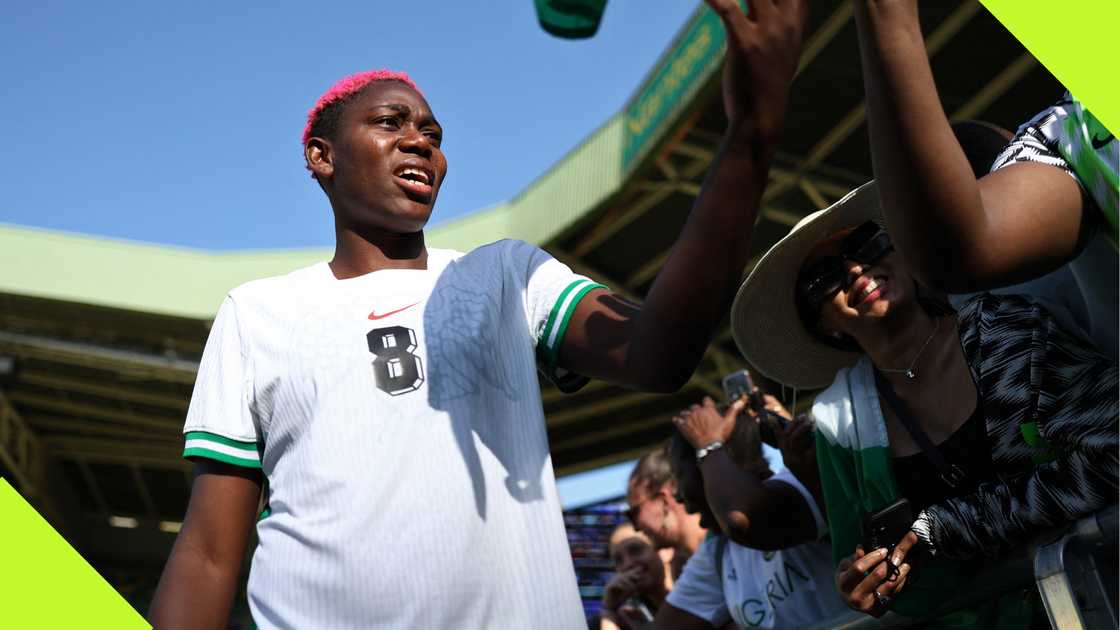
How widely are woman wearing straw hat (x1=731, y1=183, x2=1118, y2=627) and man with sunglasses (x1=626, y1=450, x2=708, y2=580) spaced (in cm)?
212

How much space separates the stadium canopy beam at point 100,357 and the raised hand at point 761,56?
16656 millimetres

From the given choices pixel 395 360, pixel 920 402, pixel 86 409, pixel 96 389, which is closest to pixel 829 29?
pixel 920 402

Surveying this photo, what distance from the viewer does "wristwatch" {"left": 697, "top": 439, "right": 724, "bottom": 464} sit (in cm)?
331

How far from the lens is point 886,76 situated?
1411mm

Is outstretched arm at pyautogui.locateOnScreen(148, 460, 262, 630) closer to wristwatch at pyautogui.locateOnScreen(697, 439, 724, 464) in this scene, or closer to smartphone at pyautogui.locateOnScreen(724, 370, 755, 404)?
wristwatch at pyautogui.locateOnScreen(697, 439, 724, 464)

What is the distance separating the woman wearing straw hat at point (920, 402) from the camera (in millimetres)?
1985

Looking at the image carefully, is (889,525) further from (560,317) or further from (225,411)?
(225,411)

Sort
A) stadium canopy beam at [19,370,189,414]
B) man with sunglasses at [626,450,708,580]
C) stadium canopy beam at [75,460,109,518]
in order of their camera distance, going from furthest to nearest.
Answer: stadium canopy beam at [75,460,109,518] < stadium canopy beam at [19,370,189,414] < man with sunglasses at [626,450,708,580]

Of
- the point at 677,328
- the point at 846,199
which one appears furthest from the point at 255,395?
the point at 846,199

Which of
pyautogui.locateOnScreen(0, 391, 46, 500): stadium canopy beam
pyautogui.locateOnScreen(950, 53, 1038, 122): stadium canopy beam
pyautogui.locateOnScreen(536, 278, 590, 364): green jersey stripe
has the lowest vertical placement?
pyautogui.locateOnScreen(536, 278, 590, 364): green jersey stripe

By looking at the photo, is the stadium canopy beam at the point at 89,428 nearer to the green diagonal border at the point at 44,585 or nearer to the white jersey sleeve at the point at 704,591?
the white jersey sleeve at the point at 704,591

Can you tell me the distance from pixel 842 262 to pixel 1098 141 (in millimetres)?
777

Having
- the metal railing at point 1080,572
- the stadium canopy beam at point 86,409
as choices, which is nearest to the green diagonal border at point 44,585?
the metal railing at point 1080,572

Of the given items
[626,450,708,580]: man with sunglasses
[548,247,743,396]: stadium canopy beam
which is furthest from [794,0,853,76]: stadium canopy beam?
[626,450,708,580]: man with sunglasses
